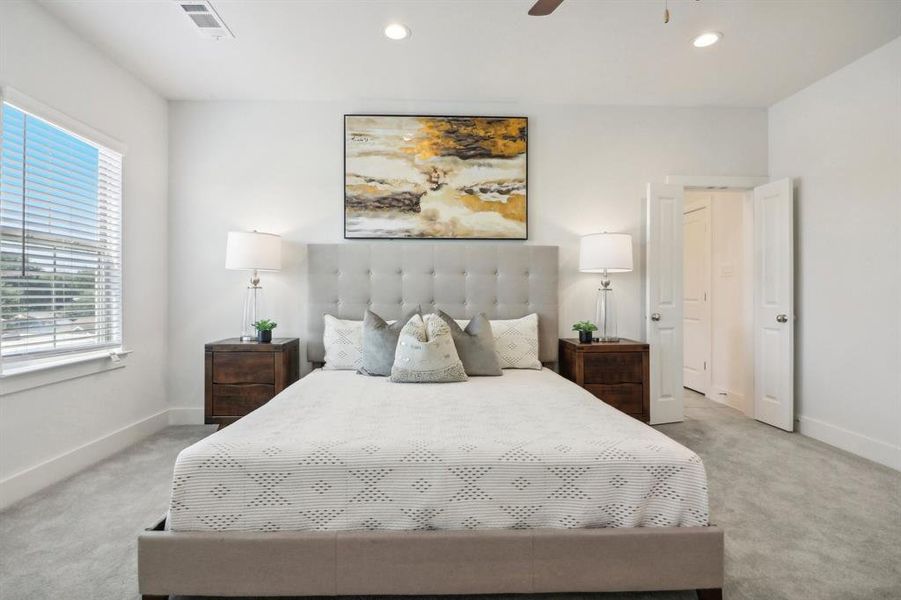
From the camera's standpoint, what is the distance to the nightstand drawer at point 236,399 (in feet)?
10.1

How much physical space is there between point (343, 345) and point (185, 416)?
1.65 m

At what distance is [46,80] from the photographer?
97.5 inches

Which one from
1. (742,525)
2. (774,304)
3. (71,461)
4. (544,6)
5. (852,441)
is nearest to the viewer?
(544,6)

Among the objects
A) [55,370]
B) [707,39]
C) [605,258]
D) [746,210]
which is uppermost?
[707,39]

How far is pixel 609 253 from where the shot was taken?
333 centimetres

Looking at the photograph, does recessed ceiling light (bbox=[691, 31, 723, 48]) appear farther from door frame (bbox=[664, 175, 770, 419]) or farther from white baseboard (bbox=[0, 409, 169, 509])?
white baseboard (bbox=[0, 409, 169, 509])

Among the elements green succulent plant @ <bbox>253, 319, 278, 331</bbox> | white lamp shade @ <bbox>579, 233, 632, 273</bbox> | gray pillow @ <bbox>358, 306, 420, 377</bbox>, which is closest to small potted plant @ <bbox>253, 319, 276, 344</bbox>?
green succulent plant @ <bbox>253, 319, 278, 331</bbox>

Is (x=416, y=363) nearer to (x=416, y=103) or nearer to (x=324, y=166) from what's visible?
(x=324, y=166)

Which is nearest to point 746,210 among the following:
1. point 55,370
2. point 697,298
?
point 697,298

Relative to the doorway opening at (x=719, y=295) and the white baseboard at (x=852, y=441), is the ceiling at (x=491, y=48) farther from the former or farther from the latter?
the white baseboard at (x=852, y=441)

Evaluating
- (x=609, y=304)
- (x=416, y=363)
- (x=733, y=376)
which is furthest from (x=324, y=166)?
(x=733, y=376)

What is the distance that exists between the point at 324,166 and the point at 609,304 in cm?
267

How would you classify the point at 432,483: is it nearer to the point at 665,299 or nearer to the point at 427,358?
the point at 427,358

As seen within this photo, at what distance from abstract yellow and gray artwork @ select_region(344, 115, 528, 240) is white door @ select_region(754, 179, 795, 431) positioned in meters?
2.10
